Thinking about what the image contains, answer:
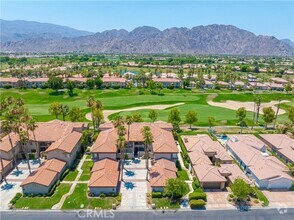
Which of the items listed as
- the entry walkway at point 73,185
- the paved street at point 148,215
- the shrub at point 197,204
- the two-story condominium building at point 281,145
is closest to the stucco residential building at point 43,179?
the entry walkway at point 73,185

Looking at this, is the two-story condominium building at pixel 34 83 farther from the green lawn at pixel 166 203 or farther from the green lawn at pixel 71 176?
the green lawn at pixel 166 203

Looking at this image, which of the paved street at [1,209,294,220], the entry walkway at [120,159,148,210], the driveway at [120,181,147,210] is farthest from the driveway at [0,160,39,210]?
the entry walkway at [120,159,148,210]

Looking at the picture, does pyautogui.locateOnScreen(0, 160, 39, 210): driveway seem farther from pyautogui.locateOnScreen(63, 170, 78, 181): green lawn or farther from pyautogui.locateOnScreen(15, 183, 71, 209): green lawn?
pyautogui.locateOnScreen(63, 170, 78, 181): green lawn

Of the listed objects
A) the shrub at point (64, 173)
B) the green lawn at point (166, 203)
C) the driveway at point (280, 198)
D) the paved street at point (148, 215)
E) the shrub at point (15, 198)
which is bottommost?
the driveway at point (280, 198)

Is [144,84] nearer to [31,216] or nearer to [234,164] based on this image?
[234,164]

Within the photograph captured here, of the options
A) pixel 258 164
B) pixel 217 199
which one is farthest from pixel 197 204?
pixel 258 164
